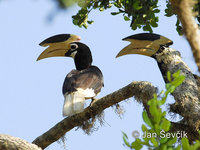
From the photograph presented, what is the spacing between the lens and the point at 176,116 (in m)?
4.50

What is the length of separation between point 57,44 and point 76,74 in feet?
2.31

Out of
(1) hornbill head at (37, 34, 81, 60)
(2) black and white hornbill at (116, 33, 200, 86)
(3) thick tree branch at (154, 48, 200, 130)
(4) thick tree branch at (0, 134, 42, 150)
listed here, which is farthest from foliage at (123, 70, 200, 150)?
(1) hornbill head at (37, 34, 81, 60)

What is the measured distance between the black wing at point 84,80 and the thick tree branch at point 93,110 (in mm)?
532

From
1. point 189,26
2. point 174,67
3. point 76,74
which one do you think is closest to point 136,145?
point 189,26

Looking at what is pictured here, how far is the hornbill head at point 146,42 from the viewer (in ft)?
17.2

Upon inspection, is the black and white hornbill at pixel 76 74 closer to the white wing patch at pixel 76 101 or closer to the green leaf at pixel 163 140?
the white wing patch at pixel 76 101

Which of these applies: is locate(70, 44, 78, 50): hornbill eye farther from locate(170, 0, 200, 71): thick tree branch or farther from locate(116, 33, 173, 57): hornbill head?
locate(170, 0, 200, 71): thick tree branch

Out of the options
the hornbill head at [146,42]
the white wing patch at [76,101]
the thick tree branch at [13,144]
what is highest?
the hornbill head at [146,42]

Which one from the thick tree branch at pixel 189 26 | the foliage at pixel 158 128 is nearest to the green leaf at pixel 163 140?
the foliage at pixel 158 128

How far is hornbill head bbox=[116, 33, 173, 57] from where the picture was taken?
17.2ft

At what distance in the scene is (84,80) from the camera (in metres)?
5.52

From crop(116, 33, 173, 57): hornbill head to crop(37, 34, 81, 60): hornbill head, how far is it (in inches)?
45.0

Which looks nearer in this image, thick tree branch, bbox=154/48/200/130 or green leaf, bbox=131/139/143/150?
green leaf, bbox=131/139/143/150

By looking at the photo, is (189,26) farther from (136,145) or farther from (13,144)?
(13,144)
